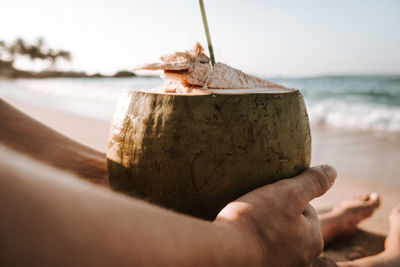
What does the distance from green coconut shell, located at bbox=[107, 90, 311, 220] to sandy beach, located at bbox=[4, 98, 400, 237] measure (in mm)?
1719

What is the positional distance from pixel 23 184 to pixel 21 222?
0.05 meters

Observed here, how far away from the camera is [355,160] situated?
3266mm

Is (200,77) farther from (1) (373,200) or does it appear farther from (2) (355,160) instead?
(2) (355,160)

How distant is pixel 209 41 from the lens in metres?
1.03

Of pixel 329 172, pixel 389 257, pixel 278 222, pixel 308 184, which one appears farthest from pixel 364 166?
pixel 278 222

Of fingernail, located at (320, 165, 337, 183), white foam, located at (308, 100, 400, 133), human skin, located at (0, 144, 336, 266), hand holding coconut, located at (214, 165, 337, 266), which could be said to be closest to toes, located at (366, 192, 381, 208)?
fingernail, located at (320, 165, 337, 183)

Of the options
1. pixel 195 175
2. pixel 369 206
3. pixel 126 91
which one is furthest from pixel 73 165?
pixel 369 206

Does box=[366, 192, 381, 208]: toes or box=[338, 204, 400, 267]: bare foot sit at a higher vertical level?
box=[338, 204, 400, 267]: bare foot

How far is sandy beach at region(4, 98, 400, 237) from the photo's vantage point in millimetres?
2439

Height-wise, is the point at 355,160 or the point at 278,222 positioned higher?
the point at 278,222

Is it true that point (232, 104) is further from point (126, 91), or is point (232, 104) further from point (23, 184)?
point (23, 184)

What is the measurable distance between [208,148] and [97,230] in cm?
47

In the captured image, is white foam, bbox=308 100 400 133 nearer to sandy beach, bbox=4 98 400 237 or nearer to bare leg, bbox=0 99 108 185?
sandy beach, bbox=4 98 400 237

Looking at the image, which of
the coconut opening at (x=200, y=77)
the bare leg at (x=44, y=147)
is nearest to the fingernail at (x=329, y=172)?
the coconut opening at (x=200, y=77)
